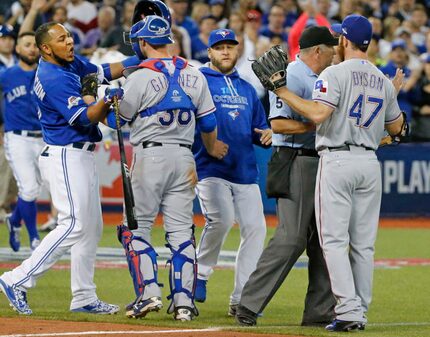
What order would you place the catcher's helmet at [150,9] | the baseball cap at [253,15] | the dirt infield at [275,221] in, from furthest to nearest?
1. the baseball cap at [253,15]
2. the dirt infield at [275,221]
3. the catcher's helmet at [150,9]

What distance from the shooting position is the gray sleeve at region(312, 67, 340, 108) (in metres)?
8.16

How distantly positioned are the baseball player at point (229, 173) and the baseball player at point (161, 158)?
82 centimetres

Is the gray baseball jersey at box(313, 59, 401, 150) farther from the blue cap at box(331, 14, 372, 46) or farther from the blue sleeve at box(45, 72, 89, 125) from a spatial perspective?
the blue sleeve at box(45, 72, 89, 125)

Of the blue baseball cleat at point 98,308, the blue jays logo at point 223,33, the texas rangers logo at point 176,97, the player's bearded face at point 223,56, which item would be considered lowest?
the blue baseball cleat at point 98,308

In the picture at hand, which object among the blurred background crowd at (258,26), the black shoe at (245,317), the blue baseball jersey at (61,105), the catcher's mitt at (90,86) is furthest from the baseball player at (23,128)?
the black shoe at (245,317)

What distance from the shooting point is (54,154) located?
9.29 m

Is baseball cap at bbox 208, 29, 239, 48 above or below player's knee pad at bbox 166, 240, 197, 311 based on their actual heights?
above

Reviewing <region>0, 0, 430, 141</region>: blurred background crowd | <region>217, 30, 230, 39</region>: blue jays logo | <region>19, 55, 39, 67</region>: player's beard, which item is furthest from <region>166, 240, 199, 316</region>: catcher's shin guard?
<region>0, 0, 430, 141</region>: blurred background crowd

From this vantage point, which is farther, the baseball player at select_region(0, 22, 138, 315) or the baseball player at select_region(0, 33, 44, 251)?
the baseball player at select_region(0, 33, 44, 251)

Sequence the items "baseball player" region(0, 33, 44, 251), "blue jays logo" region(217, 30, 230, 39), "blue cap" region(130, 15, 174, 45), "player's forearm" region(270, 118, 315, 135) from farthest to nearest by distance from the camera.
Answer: "baseball player" region(0, 33, 44, 251)
"blue jays logo" region(217, 30, 230, 39)
"blue cap" region(130, 15, 174, 45)
"player's forearm" region(270, 118, 315, 135)

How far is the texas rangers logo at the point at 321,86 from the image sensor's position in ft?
26.8

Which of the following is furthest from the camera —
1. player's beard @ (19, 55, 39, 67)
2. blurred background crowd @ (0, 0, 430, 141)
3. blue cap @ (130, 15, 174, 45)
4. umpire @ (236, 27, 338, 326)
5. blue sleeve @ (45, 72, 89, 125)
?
blurred background crowd @ (0, 0, 430, 141)

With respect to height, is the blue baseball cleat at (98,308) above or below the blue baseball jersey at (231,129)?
below

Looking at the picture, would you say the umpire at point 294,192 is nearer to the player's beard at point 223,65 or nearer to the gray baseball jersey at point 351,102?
the gray baseball jersey at point 351,102
